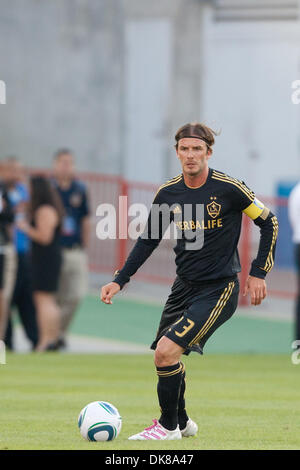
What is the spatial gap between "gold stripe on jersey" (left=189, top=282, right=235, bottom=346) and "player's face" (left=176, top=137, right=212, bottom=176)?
2.56 ft

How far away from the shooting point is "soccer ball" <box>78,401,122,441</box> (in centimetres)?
793

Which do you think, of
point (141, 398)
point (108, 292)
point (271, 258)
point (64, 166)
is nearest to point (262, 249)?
point (271, 258)

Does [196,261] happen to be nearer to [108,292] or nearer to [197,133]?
[108,292]

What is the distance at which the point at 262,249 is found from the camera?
8367mm

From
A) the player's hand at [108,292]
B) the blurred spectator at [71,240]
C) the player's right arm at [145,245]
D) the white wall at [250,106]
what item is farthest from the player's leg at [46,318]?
the white wall at [250,106]

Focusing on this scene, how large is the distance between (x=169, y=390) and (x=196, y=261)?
2.79ft

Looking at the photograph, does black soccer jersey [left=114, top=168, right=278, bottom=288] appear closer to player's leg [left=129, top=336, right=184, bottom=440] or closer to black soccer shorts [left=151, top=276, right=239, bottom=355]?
black soccer shorts [left=151, top=276, right=239, bottom=355]

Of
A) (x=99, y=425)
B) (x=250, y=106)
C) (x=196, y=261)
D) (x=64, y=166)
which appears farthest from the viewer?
(x=250, y=106)

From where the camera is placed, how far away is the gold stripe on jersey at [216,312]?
8.05 meters

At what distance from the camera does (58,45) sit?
835 inches

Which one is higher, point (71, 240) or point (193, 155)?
point (193, 155)
